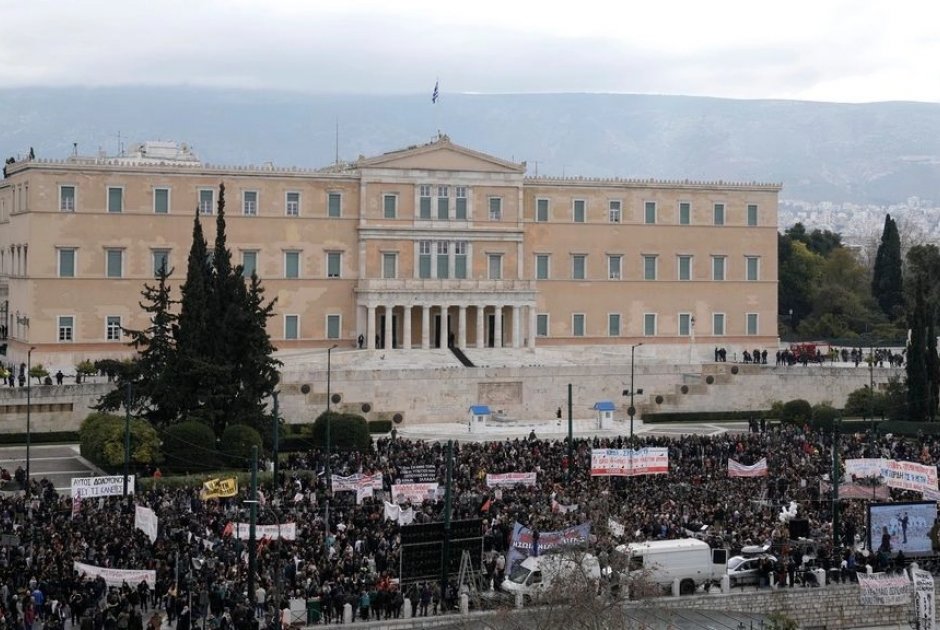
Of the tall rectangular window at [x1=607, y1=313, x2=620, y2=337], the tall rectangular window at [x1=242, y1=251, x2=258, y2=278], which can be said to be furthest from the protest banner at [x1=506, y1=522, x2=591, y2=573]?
the tall rectangular window at [x1=607, y1=313, x2=620, y2=337]

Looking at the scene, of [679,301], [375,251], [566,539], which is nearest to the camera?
[566,539]

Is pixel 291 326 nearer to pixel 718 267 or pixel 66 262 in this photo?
pixel 66 262

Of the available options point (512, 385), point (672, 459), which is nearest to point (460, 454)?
point (672, 459)

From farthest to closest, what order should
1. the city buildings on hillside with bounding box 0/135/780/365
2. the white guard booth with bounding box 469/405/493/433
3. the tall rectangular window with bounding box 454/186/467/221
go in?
the tall rectangular window with bounding box 454/186/467/221 < the city buildings on hillside with bounding box 0/135/780/365 < the white guard booth with bounding box 469/405/493/433

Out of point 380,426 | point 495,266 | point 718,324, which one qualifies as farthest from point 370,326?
point 718,324

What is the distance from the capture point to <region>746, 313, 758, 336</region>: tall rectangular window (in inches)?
3068

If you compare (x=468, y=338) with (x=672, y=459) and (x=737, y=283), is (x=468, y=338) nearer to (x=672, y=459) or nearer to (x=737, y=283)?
(x=737, y=283)

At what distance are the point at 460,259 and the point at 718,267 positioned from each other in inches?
536

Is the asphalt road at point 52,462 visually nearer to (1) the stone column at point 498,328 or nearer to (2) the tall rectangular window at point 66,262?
(2) the tall rectangular window at point 66,262

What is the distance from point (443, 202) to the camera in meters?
72.5

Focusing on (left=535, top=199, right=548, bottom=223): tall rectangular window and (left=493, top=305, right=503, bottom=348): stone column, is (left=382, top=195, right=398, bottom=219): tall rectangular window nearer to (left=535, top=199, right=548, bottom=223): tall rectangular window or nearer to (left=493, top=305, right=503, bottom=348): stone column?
(left=493, top=305, right=503, bottom=348): stone column

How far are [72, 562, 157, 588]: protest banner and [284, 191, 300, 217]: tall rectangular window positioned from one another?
40.1m

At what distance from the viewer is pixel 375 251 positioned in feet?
236

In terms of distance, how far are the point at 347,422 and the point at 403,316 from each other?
18371 mm
